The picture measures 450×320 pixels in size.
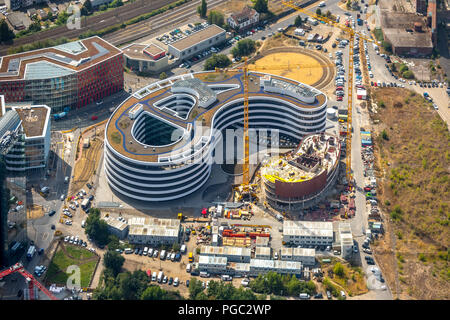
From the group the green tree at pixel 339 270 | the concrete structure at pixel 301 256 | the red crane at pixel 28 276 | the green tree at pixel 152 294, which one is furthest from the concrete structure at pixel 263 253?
the red crane at pixel 28 276

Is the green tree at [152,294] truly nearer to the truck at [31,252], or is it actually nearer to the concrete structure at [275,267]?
the concrete structure at [275,267]

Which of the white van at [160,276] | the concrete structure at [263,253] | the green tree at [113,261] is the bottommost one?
the white van at [160,276]

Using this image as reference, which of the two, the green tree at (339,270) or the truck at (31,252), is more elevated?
the truck at (31,252)

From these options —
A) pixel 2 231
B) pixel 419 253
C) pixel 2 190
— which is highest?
pixel 2 190

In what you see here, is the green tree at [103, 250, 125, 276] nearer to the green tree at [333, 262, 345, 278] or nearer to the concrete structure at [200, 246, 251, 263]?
the concrete structure at [200, 246, 251, 263]

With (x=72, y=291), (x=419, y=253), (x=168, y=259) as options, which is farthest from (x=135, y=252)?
(x=419, y=253)

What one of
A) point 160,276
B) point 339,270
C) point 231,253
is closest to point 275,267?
point 231,253

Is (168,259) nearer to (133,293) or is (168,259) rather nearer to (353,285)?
(133,293)
